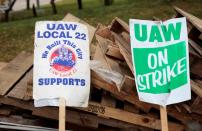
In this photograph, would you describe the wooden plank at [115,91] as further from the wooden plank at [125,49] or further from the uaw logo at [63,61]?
the uaw logo at [63,61]

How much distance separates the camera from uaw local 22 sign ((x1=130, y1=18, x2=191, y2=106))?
4762 mm

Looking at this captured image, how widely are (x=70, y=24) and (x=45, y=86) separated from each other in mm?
640

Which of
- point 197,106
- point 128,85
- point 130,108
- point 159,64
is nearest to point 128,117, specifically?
point 130,108

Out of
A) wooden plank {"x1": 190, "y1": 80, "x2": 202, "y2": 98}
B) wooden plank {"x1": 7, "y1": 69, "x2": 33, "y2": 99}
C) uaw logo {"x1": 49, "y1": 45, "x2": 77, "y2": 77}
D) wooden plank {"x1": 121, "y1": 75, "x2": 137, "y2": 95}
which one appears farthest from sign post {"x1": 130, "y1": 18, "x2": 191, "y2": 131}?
wooden plank {"x1": 7, "y1": 69, "x2": 33, "y2": 99}

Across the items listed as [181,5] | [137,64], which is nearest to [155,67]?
[137,64]

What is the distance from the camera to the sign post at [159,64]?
4762 mm

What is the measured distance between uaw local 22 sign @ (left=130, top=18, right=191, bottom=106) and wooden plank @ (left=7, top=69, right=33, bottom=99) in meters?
1.42

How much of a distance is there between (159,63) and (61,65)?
2.99 feet

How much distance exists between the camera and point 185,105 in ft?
17.1

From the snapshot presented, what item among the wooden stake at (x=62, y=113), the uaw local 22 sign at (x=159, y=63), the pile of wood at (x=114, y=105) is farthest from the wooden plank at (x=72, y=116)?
the uaw local 22 sign at (x=159, y=63)

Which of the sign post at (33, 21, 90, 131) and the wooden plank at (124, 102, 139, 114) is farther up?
the sign post at (33, 21, 90, 131)

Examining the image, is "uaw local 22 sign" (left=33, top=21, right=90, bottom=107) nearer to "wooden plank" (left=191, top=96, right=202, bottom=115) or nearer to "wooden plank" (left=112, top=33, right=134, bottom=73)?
"wooden plank" (left=112, top=33, right=134, bottom=73)

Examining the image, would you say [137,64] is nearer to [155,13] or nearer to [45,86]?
[45,86]

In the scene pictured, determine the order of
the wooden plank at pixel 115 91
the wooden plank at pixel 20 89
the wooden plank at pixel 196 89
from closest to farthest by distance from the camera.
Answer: the wooden plank at pixel 196 89
the wooden plank at pixel 115 91
the wooden plank at pixel 20 89
